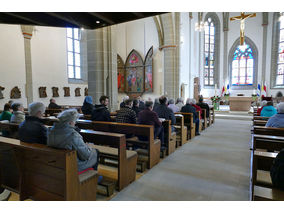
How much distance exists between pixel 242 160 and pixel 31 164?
4.00m

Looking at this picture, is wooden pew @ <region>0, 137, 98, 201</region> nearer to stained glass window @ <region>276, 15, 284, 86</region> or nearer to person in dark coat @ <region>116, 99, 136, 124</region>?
person in dark coat @ <region>116, 99, 136, 124</region>

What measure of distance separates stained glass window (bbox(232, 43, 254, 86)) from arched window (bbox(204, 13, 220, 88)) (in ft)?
5.68

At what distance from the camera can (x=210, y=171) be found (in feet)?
11.9

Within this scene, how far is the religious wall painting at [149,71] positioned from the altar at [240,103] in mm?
5541

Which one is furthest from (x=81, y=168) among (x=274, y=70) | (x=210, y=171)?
(x=274, y=70)

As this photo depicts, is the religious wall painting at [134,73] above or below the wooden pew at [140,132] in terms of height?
above

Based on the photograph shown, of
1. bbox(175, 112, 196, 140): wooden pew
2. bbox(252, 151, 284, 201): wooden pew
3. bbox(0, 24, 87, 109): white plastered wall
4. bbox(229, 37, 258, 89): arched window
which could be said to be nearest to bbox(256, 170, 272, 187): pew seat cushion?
bbox(252, 151, 284, 201): wooden pew

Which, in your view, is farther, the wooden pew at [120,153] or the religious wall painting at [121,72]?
the religious wall painting at [121,72]

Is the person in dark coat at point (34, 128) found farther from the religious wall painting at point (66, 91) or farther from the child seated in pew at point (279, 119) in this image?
the religious wall painting at point (66, 91)

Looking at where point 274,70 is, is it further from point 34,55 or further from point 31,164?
point 31,164

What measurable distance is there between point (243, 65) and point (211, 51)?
329 centimetres

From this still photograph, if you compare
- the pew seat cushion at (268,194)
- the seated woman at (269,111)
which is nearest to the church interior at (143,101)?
the pew seat cushion at (268,194)

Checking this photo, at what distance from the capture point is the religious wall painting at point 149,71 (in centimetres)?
1390

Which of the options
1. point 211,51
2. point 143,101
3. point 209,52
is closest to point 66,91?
point 143,101
